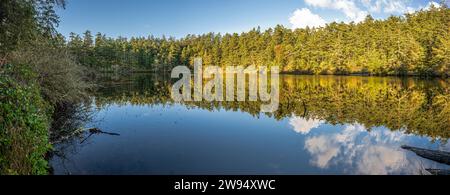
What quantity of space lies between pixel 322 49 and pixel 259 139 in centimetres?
5672

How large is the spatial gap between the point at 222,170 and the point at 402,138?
855 cm

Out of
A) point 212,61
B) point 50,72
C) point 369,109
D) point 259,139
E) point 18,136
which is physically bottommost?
point 259,139

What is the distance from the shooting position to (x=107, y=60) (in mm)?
73562

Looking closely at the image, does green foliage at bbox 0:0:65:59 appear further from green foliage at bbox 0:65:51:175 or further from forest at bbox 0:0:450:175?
green foliage at bbox 0:65:51:175

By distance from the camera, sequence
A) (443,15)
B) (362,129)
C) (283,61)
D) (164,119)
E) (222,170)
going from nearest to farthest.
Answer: (222,170)
(362,129)
(164,119)
(443,15)
(283,61)

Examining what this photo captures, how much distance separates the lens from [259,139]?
1380 centimetres

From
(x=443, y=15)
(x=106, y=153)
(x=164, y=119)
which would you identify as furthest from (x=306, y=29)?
(x=106, y=153)

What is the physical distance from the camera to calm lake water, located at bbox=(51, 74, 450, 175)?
10008mm

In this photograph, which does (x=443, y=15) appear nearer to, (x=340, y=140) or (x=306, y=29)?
(x=306, y=29)

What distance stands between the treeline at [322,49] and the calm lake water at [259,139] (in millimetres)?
32130

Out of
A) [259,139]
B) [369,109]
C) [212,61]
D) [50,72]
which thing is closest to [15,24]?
[50,72]

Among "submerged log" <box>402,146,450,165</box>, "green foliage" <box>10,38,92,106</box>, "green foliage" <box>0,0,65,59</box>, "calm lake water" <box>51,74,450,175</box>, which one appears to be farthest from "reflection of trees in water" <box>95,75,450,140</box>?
"green foliage" <box>0,0,65,59</box>

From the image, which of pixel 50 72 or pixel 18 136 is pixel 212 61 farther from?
pixel 18 136

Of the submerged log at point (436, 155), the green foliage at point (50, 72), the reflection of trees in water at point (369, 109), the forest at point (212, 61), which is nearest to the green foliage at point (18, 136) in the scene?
the forest at point (212, 61)
